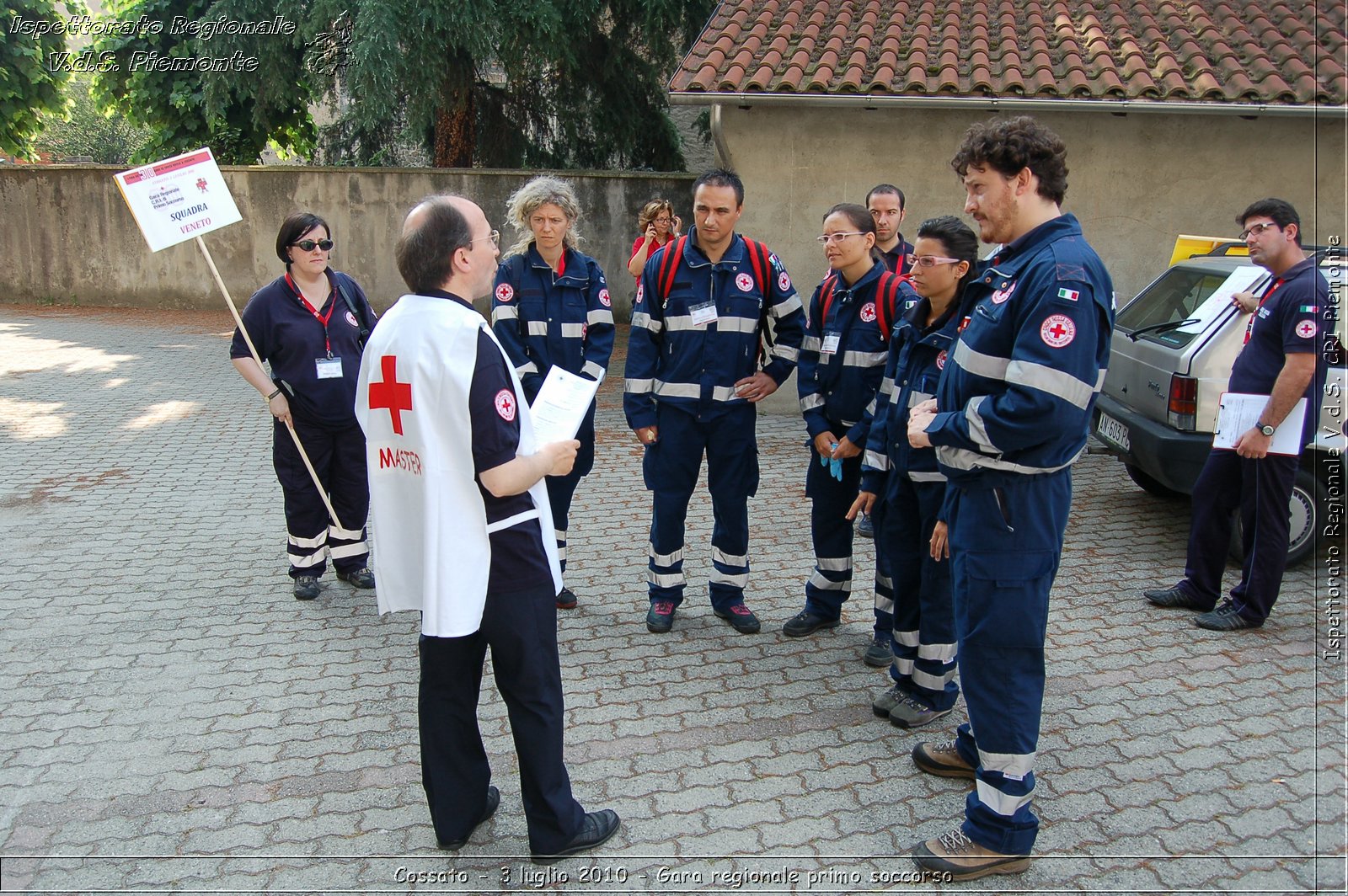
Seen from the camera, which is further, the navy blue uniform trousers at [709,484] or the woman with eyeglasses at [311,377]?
the woman with eyeglasses at [311,377]

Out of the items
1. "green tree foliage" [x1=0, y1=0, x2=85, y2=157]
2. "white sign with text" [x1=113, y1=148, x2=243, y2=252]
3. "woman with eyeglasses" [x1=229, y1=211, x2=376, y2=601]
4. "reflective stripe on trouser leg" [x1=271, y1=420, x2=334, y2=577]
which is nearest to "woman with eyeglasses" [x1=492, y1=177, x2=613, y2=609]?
"woman with eyeglasses" [x1=229, y1=211, x2=376, y2=601]

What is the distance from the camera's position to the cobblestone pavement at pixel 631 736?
10.7 feet

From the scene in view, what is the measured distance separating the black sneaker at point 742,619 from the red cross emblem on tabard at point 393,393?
100 inches

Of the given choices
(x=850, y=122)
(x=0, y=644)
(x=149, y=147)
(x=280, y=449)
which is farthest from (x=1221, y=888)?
(x=149, y=147)

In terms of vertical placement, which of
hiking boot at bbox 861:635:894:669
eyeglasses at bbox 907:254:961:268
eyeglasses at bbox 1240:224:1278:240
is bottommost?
hiking boot at bbox 861:635:894:669

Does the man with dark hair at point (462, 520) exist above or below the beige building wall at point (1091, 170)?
below

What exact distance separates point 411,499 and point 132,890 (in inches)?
59.9

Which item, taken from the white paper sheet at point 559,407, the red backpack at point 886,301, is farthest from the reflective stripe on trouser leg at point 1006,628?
the red backpack at point 886,301

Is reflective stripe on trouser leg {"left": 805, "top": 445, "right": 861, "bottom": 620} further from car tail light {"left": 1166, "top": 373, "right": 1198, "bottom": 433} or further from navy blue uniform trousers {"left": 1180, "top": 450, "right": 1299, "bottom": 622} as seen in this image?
car tail light {"left": 1166, "top": 373, "right": 1198, "bottom": 433}

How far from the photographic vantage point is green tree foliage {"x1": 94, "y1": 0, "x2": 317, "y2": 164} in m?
14.7

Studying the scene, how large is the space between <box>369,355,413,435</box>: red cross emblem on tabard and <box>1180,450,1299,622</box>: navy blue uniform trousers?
415 cm

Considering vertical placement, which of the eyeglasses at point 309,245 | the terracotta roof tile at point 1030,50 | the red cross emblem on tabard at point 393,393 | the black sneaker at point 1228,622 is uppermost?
the terracotta roof tile at point 1030,50

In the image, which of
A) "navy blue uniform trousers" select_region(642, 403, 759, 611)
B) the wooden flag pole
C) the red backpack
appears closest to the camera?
the red backpack

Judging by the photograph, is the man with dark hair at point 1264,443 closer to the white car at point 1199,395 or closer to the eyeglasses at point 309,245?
the white car at point 1199,395
